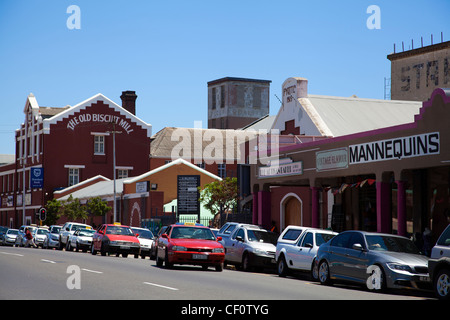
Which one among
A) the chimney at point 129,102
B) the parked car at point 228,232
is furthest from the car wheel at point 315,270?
the chimney at point 129,102

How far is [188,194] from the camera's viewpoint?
48.0 m

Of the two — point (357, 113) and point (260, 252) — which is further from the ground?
point (357, 113)

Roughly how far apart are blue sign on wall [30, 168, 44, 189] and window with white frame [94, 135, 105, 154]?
18.4 feet

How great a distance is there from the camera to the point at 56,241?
48.9 meters

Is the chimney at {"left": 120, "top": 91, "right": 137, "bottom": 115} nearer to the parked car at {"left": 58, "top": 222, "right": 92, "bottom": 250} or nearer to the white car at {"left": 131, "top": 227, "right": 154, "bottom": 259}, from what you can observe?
the parked car at {"left": 58, "top": 222, "right": 92, "bottom": 250}

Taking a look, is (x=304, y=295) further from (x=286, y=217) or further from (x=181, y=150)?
(x=181, y=150)

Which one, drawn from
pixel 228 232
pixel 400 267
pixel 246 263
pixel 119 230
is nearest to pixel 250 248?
pixel 246 263

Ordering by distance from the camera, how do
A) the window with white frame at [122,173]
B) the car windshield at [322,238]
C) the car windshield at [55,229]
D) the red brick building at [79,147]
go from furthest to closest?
the window with white frame at [122,173] < the red brick building at [79,147] < the car windshield at [55,229] < the car windshield at [322,238]

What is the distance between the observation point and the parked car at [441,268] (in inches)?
637

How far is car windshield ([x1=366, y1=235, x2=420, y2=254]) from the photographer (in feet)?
64.5

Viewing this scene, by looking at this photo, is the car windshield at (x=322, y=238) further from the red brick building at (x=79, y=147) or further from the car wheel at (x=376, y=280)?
the red brick building at (x=79, y=147)

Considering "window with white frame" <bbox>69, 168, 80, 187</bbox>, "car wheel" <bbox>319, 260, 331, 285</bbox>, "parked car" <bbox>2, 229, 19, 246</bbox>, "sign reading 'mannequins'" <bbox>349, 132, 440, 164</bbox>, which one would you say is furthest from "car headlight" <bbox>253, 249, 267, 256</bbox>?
"window with white frame" <bbox>69, 168, 80, 187</bbox>

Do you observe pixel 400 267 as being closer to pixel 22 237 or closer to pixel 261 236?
pixel 261 236

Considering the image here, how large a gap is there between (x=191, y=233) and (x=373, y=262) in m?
8.42
